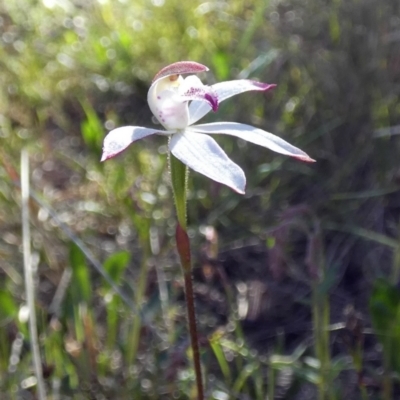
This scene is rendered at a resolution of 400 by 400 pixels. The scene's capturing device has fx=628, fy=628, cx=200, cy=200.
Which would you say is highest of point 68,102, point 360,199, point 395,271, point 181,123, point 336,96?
point 68,102

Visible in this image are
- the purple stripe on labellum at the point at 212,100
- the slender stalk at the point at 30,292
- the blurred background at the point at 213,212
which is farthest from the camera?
the blurred background at the point at 213,212

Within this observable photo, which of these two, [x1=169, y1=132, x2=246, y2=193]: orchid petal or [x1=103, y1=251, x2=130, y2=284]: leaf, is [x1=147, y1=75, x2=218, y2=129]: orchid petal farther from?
[x1=103, y1=251, x2=130, y2=284]: leaf

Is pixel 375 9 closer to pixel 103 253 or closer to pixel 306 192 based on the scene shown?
pixel 306 192

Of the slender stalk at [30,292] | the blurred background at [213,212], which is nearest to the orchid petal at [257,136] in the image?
the blurred background at [213,212]

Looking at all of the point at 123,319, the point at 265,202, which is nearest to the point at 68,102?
the point at 265,202

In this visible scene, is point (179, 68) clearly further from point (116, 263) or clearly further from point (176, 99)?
point (116, 263)

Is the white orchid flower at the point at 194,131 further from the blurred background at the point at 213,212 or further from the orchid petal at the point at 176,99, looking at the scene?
the blurred background at the point at 213,212
